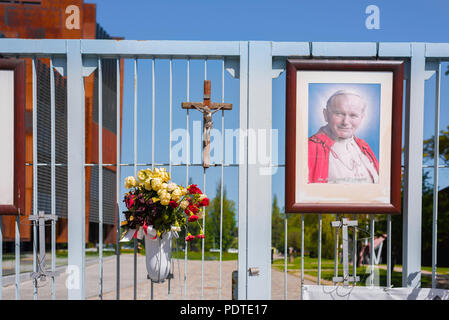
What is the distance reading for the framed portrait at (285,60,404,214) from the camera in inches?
152

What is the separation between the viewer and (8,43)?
3926 mm

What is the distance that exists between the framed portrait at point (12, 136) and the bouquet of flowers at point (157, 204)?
1237 mm

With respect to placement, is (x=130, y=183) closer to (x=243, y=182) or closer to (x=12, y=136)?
(x=243, y=182)

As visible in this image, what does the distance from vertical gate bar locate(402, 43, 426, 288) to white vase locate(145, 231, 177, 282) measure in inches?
98.9

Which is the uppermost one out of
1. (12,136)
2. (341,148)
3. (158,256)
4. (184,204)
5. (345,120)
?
(345,120)

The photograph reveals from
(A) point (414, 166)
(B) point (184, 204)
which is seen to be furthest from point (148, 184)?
(A) point (414, 166)

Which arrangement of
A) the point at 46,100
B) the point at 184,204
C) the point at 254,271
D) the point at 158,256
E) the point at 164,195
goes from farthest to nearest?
the point at 46,100
the point at 254,271
the point at 158,256
the point at 184,204
the point at 164,195

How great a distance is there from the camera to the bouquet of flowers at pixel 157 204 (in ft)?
11.6

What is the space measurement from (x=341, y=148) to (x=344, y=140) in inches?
3.6

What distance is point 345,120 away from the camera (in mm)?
3934

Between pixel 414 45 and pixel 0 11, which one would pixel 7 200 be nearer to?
pixel 414 45
